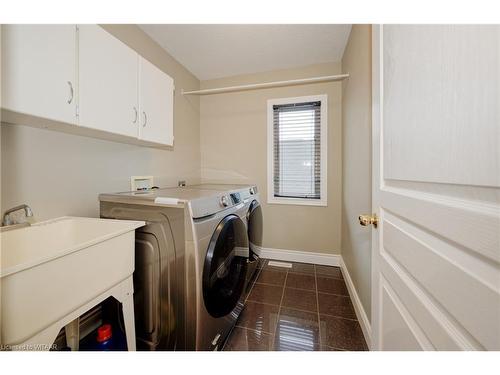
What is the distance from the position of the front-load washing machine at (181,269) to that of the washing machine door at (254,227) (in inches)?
19.0

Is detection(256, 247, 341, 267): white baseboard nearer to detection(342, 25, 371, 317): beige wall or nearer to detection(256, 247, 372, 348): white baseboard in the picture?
detection(256, 247, 372, 348): white baseboard

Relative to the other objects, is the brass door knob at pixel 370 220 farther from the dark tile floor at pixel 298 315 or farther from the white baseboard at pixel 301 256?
the white baseboard at pixel 301 256

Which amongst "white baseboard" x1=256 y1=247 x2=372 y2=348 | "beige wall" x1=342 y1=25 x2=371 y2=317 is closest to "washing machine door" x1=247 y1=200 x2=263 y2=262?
"white baseboard" x1=256 y1=247 x2=372 y2=348

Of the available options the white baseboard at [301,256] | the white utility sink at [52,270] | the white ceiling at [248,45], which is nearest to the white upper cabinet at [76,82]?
the white utility sink at [52,270]

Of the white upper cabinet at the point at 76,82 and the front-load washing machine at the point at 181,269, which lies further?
the front-load washing machine at the point at 181,269

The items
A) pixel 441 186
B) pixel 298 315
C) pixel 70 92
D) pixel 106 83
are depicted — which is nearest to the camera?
pixel 441 186

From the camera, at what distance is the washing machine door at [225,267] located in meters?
1.06

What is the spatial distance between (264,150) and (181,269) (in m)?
1.87

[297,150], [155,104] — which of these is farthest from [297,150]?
[155,104]

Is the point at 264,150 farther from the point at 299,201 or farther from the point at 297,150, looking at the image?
the point at 299,201

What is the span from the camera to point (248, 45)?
193cm

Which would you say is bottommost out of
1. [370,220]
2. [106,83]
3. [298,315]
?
[298,315]

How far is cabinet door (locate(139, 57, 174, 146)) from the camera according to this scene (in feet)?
4.36
